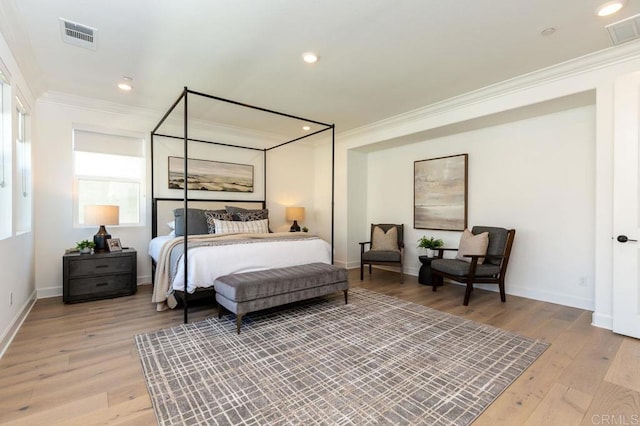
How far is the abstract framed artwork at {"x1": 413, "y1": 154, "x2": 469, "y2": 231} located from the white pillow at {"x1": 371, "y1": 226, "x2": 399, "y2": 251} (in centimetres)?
41

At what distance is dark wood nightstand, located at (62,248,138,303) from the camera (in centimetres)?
362

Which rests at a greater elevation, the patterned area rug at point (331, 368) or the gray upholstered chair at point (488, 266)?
the gray upholstered chair at point (488, 266)

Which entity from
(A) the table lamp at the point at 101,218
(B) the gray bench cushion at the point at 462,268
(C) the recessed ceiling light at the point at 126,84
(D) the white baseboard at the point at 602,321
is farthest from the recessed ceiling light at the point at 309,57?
(D) the white baseboard at the point at 602,321

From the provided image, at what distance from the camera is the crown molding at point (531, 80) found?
2.84 metres

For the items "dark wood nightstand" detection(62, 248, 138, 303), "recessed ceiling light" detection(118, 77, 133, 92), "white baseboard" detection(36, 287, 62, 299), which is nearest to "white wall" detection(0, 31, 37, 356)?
"white baseboard" detection(36, 287, 62, 299)

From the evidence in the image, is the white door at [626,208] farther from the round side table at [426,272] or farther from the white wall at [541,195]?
the round side table at [426,272]

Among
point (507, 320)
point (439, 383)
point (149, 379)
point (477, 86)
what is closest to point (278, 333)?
point (149, 379)

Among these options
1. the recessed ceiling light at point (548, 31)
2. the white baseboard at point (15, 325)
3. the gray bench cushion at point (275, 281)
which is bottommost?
the white baseboard at point (15, 325)

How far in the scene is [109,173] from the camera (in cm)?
444

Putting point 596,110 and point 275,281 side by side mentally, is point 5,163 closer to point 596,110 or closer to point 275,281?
point 275,281

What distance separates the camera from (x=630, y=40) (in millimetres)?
2693

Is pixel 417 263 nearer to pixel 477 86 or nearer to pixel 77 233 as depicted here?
pixel 477 86

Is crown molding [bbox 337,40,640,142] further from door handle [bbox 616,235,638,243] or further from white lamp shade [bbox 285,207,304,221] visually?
white lamp shade [bbox 285,207,304,221]

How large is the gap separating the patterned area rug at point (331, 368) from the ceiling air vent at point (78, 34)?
8.80ft
